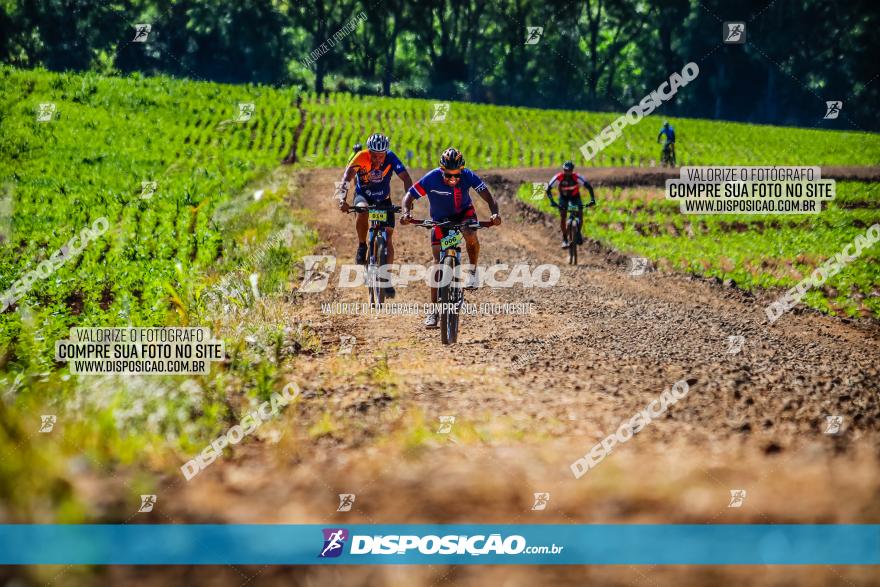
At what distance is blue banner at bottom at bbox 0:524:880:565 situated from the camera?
16.7 feet

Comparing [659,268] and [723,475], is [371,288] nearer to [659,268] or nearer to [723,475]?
[723,475]

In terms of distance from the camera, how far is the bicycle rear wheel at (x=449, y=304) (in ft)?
31.6

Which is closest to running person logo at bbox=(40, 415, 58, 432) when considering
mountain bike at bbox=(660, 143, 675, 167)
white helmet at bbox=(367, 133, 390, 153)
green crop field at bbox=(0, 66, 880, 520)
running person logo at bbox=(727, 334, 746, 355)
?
green crop field at bbox=(0, 66, 880, 520)

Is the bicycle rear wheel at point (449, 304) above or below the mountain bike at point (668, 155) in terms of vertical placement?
below

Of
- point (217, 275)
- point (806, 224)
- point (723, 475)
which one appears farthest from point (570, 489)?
point (806, 224)

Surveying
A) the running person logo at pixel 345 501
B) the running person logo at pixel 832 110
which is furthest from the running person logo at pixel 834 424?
the running person logo at pixel 832 110

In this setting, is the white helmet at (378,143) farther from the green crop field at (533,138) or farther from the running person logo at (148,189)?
the green crop field at (533,138)

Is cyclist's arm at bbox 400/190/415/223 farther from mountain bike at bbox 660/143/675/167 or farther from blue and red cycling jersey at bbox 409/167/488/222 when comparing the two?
mountain bike at bbox 660/143/675/167

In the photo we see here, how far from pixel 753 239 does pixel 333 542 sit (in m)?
20.2

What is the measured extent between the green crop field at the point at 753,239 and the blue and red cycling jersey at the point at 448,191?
8199 millimetres

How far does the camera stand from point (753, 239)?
890 inches

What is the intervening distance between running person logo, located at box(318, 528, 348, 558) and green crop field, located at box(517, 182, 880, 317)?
467 inches

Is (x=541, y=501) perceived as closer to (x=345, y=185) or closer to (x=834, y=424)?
(x=834, y=424)

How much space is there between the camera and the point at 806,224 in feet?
80.0
